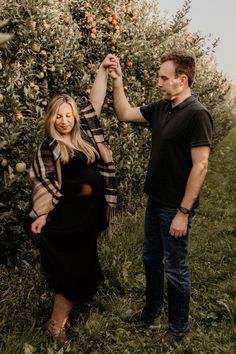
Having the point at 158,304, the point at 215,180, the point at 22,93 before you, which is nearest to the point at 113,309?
the point at 158,304

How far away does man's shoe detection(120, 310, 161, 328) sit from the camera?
12.8ft

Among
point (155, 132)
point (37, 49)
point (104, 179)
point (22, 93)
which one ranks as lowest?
point (104, 179)

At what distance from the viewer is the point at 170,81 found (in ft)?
10.7

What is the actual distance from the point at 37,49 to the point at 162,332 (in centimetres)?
281

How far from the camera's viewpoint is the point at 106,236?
553 cm

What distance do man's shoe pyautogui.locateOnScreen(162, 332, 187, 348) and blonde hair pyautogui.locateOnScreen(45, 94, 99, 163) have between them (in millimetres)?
1641

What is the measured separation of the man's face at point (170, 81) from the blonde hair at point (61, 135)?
0.72 meters

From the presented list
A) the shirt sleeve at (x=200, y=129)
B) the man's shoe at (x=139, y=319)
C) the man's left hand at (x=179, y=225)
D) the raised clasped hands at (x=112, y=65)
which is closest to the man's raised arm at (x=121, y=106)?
the raised clasped hands at (x=112, y=65)

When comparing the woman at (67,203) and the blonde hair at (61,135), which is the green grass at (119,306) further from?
the blonde hair at (61,135)

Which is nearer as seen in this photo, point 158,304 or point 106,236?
point 158,304

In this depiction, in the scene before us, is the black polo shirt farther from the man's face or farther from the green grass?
the green grass

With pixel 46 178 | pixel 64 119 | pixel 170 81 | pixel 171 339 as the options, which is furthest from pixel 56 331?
pixel 170 81

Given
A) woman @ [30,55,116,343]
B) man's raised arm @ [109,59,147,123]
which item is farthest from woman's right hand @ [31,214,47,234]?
man's raised arm @ [109,59,147,123]

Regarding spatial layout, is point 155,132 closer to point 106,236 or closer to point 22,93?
point 22,93
